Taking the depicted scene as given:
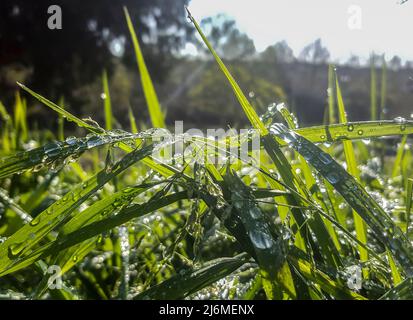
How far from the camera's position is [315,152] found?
0.58 m

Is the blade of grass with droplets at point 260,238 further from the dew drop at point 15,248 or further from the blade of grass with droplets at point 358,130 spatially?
the dew drop at point 15,248

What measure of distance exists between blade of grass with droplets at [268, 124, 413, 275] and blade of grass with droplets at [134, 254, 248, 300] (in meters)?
0.14

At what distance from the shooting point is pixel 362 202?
0.54 metres

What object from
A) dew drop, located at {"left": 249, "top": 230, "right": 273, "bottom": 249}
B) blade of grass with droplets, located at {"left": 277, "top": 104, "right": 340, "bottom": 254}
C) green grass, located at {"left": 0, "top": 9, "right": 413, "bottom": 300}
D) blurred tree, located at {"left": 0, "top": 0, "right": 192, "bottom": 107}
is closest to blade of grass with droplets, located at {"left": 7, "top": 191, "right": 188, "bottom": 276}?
green grass, located at {"left": 0, "top": 9, "right": 413, "bottom": 300}

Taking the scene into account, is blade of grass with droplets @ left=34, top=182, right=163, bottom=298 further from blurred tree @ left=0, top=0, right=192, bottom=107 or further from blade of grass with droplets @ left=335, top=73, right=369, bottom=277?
blurred tree @ left=0, top=0, right=192, bottom=107

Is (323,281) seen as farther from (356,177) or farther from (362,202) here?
(356,177)

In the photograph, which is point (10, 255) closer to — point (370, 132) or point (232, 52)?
point (370, 132)

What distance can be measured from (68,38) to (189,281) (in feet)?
33.5

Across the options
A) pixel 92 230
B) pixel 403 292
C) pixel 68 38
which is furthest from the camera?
pixel 68 38

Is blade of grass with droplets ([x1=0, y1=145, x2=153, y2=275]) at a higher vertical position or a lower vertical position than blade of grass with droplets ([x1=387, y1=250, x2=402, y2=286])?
higher

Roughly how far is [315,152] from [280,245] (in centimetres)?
12

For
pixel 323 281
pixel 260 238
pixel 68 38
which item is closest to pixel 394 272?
pixel 323 281

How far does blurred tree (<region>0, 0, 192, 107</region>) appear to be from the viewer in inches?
371
